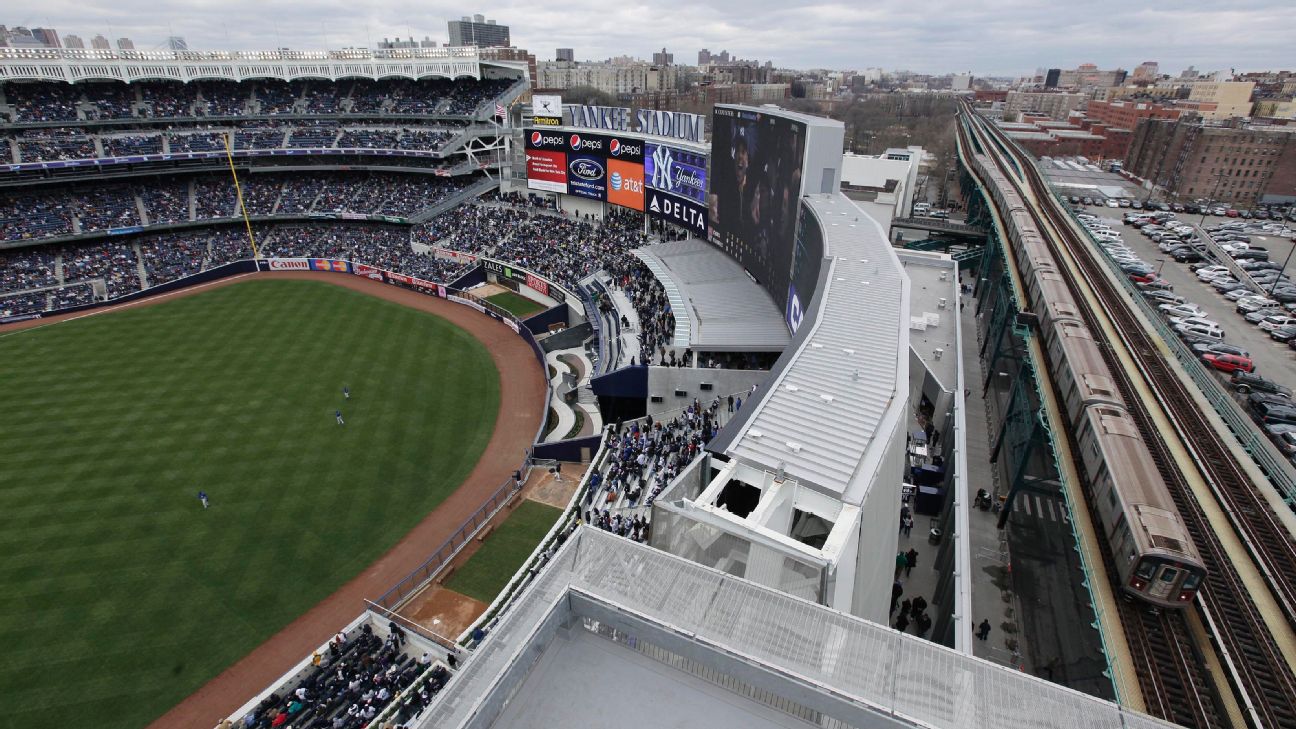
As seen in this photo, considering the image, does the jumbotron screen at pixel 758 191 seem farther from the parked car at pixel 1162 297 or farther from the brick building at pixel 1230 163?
the brick building at pixel 1230 163

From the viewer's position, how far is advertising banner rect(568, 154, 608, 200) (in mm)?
46553

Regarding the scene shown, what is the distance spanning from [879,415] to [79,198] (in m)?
65.0

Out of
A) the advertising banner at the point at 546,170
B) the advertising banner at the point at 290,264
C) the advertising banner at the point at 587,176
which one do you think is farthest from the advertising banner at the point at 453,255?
the advertising banner at the point at 290,264

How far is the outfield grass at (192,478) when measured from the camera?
1770 cm

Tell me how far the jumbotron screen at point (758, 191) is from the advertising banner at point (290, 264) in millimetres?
35009

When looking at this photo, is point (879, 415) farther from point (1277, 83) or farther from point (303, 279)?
point (1277, 83)

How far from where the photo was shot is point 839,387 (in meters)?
14.9

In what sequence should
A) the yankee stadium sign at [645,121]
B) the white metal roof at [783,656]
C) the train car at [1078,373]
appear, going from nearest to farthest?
1. the white metal roof at [783,656]
2. the train car at [1078,373]
3. the yankee stadium sign at [645,121]

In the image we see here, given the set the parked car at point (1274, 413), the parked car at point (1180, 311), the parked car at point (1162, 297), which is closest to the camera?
the parked car at point (1274, 413)

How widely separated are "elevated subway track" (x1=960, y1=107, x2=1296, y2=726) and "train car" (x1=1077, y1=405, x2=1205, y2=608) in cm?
85

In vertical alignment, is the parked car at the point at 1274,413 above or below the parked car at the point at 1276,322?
below

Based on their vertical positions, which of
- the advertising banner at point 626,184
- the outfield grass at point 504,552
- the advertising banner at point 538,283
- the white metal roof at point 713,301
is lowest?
the outfield grass at point 504,552

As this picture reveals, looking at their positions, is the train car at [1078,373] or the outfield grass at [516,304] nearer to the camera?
the train car at [1078,373]

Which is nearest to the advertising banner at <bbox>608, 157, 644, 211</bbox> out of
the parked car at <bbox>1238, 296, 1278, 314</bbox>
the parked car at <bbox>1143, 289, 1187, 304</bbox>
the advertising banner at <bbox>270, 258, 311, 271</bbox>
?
the advertising banner at <bbox>270, 258, 311, 271</bbox>
